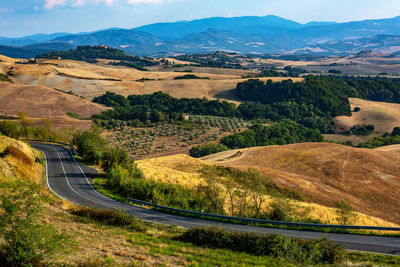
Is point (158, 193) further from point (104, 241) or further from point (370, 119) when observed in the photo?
point (370, 119)

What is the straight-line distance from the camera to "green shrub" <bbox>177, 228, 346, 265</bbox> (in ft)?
52.4

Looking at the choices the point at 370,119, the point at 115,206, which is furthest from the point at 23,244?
the point at 370,119

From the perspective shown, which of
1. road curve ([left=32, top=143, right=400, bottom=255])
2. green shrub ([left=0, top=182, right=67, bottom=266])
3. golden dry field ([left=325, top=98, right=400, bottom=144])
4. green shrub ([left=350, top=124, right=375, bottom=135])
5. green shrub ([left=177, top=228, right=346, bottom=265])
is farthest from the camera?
green shrub ([left=350, top=124, right=375, bottom=135])

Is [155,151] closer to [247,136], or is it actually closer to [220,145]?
[220,145]

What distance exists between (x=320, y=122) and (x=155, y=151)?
71.9 meters

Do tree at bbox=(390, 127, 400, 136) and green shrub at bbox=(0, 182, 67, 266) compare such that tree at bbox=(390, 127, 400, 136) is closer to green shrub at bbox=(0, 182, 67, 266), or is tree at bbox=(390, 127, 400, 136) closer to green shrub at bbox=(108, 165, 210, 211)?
green shrub at bbox=(108, 165, 210, 211)

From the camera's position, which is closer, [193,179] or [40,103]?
[193,179]

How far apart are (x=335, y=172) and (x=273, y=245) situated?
135 ft

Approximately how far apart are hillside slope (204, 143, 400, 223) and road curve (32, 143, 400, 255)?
76.3ft

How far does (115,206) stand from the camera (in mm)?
27531

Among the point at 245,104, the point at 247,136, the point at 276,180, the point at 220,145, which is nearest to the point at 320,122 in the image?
the point at 245,104

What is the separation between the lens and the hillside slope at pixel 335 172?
44625 millimetres

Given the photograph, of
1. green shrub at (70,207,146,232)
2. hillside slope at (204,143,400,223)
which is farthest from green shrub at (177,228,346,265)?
hillside slope at (204,143,400,223)

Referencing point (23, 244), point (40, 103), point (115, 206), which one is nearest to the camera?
point (23, 244)
